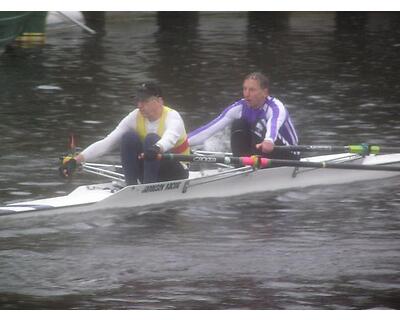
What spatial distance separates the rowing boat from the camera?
9.79 m

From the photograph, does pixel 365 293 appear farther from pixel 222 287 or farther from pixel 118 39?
pixel 118 39

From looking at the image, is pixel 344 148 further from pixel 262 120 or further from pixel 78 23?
pixel 78 23

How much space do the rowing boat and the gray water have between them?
110 mm

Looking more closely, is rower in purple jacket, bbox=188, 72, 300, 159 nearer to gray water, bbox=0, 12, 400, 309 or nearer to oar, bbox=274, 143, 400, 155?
oar, bbox=274, 143, 400, 155

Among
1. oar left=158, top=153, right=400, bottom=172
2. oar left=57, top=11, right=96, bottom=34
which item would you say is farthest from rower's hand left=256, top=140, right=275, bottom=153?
oar left=57, top=11, right=96, bottom=34

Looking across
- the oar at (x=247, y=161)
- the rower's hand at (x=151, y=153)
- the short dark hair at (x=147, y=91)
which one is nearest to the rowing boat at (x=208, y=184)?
the oar at (x=247, y=161)

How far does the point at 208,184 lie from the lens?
10.7 metres

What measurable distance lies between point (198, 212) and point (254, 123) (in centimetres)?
118

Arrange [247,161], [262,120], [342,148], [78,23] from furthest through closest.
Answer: [78,23] → [342,148] → [262,120] → [247,161]

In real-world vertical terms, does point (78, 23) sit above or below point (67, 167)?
below

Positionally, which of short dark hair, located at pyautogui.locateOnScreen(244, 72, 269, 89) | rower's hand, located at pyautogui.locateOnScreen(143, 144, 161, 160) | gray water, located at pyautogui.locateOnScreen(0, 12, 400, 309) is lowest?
gray water, located at pyautogui.locateOnScreen(0, 12, 400, 309)

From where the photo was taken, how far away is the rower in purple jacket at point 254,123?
10.8 meters

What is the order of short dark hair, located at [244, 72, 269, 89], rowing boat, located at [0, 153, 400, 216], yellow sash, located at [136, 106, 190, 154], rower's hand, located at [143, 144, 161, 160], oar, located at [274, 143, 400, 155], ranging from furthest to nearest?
oar, located at [274, 143, 400, 155], short dark hair, located at [244, 72, 269, 89], yellow sash, located at [136, 106, 190, 154], rowing boat, located at [0, 153, 400, 216], rower's hand, located at [143, 144, 161, 160]

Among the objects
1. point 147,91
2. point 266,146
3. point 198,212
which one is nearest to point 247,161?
point 266,146
